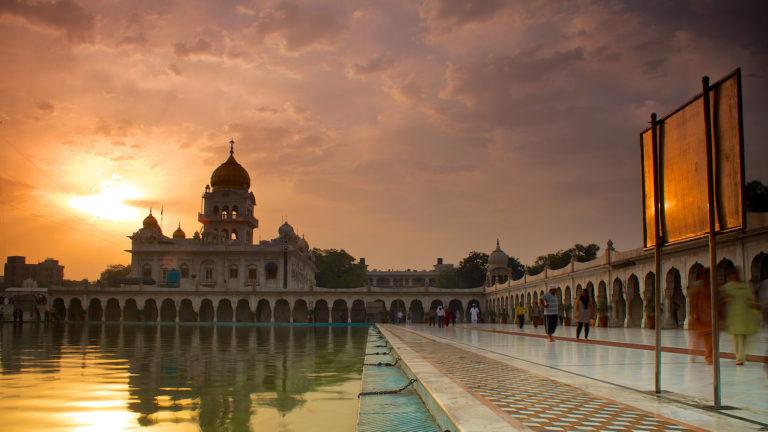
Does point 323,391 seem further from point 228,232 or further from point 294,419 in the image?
point 228,232

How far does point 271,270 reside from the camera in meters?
76.4

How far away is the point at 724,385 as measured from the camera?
7.12 metres

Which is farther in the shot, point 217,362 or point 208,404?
point 217,362

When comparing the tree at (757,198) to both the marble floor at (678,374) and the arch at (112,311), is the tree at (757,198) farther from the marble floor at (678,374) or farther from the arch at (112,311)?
the arch at (112,311)

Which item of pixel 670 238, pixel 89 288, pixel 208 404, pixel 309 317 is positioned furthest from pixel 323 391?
pixel 89 288

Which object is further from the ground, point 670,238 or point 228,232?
point 228,232

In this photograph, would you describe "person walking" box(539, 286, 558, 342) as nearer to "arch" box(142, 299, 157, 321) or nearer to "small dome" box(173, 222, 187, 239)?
"arch" box(142, 299, 157, 321)

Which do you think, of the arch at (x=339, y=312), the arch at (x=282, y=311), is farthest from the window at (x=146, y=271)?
the arch at (x=339, y=312)

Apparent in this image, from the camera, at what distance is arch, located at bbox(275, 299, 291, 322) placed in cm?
7288

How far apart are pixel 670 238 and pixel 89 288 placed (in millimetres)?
73419

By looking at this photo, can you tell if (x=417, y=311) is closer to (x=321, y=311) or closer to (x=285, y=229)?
(x=321, y=311)

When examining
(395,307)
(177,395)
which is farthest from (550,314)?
(395,307)

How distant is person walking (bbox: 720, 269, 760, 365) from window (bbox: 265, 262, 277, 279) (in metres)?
69.2

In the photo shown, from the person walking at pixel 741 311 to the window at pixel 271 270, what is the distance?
6916cm
